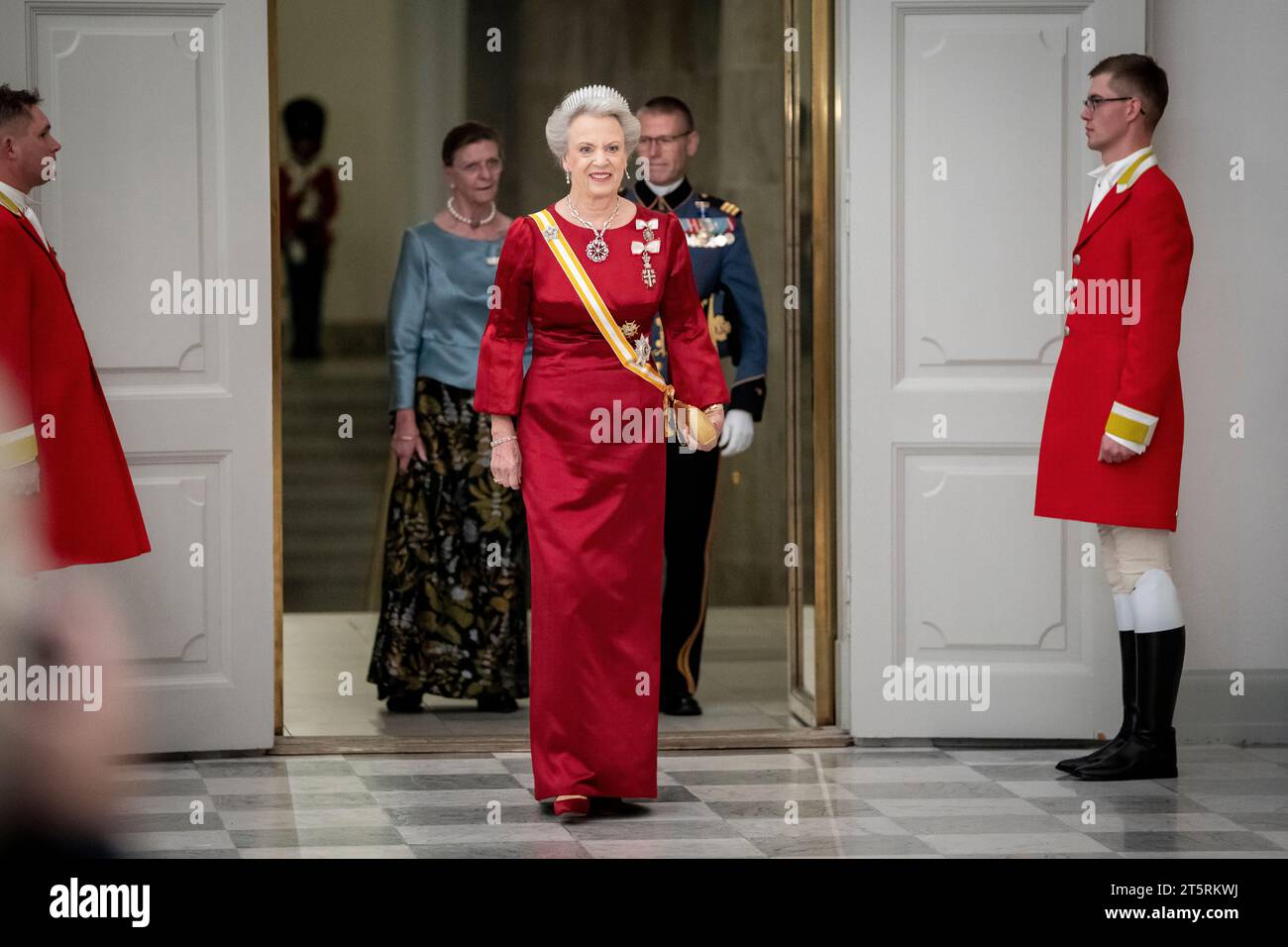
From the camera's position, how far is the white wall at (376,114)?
10.5 m

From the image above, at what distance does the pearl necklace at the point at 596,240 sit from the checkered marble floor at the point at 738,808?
1.21 meters

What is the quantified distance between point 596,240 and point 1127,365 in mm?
1261

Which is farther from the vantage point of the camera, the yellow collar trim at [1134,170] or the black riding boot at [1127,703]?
the black riding boot at [1127,703]

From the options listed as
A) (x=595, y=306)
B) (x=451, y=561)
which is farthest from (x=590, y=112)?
(x=451, y=561)

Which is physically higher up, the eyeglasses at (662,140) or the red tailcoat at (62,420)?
the eyeglasses at (662,140)

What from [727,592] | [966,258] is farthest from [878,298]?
[727,592]

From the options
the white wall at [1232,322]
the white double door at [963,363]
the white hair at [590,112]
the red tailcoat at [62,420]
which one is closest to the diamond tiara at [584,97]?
the white hair at [590,112]

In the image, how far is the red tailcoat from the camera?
3.96m

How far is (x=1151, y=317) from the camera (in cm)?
432

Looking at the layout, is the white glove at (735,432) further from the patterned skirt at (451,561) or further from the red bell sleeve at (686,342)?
the red bell sleeve at (686,342)

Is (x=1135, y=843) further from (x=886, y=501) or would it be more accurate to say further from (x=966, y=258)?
(x=966, y=258)

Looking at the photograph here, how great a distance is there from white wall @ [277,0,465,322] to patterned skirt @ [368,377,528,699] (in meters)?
5.03

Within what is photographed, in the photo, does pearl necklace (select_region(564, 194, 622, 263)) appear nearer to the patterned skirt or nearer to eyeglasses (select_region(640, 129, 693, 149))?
eyeglasses (select_region(640, 129, 693, 149))

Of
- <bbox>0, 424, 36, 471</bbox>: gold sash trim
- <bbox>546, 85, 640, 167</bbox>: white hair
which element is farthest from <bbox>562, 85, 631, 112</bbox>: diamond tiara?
<bbox>0, 424, 36, 471</bbox>: gold sash trim
